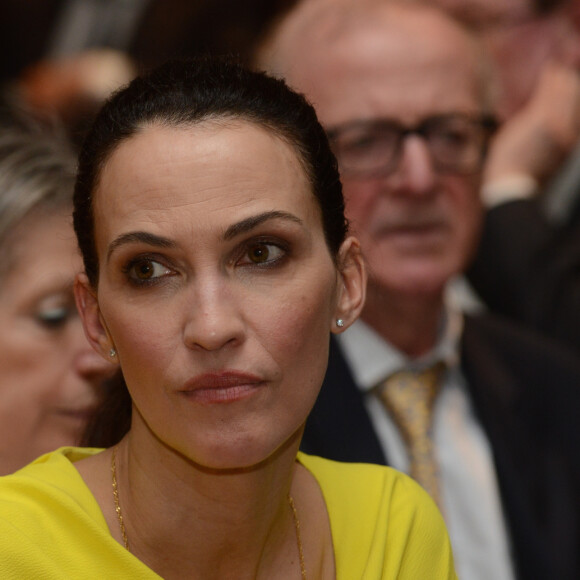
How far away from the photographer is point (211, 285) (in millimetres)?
1046

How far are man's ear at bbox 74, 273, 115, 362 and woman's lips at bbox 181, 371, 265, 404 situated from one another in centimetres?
17

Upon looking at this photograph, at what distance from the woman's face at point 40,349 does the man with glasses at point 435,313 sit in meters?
0.51

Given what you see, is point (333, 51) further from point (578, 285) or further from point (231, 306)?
point (231, 306)

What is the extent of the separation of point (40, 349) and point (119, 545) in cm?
79

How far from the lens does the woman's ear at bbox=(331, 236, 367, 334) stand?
123cm

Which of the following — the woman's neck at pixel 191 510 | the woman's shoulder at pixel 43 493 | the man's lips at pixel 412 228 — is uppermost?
the man's lips at pixel 412 228

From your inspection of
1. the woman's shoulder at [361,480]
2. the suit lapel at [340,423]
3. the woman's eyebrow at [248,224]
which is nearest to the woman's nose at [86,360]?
the suit lapel at [340,423]

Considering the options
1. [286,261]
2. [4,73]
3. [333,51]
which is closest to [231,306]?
[286,261]

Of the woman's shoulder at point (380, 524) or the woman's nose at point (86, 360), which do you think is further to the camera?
the woman's nose at point (86, 360)

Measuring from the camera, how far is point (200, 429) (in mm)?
1069

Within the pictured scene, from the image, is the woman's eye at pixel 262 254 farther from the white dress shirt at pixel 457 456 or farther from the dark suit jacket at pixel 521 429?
the white dress shirt at pixel 457 456

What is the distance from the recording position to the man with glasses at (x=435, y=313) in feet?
6.39

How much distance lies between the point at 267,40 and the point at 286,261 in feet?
4.69

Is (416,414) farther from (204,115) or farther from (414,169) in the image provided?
(204,115)
